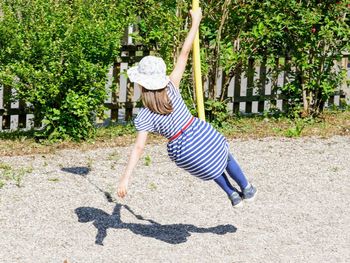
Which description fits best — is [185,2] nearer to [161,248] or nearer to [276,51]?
[276,51]

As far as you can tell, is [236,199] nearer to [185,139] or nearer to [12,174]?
[185,139]

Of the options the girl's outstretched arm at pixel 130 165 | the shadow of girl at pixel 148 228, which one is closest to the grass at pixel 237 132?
the shadow of girl at pixel 148 228

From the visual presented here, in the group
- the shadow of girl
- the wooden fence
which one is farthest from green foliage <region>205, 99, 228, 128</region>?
the shadow of girl

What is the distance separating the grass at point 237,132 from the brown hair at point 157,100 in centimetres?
279

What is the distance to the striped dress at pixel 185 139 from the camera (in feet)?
21.2

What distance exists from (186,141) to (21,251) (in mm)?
1350

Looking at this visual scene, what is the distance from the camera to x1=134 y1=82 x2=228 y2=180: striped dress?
6.45 metres

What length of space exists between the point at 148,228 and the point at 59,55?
9.11ft

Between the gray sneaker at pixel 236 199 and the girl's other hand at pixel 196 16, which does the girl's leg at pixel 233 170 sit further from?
the girl's other hand at pixel 196 16

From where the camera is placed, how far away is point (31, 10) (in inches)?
374

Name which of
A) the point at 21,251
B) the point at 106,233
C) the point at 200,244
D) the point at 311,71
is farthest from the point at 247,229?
the point at 311,71

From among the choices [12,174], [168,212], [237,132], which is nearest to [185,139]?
[168,212]

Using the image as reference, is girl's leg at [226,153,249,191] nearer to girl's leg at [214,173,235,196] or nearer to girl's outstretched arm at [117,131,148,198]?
girl's leg at [214,173,235,196]

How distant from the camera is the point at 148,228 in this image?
24.1 feet
